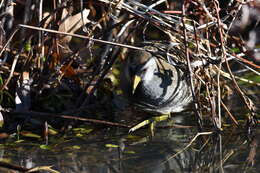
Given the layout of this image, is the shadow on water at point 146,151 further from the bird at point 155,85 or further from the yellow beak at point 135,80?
the yellow beak at point 135,80

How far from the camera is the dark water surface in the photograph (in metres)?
2.26

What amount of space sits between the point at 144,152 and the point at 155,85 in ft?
1.80

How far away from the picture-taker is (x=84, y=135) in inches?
113

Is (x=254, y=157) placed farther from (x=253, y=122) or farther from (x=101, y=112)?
(x=101, y=112)

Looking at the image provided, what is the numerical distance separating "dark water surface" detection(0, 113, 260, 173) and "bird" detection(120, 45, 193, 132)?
0.54 feet

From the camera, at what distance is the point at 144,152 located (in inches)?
98.7

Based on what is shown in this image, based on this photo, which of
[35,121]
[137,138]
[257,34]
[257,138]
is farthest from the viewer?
[257,34]

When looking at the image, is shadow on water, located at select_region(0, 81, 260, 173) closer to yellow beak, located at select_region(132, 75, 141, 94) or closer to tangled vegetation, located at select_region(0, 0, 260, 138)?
tangled vegetation, located at select_region(0, 0, 260, 138)

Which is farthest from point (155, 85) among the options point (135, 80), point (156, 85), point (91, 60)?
point (91, 60)

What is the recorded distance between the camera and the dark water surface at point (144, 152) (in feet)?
7.40

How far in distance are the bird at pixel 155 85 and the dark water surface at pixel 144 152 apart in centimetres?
17

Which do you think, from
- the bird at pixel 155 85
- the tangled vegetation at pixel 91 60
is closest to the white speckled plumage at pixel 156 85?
the bird at pixel 155 85

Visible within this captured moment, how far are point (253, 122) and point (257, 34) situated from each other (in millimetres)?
1644

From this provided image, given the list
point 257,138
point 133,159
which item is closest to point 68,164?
point 133,159
